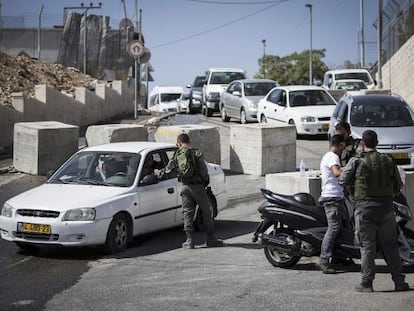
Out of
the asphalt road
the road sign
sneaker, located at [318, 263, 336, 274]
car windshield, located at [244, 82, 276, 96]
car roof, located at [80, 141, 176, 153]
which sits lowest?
the asphalt road

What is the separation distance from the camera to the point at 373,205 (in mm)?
7312

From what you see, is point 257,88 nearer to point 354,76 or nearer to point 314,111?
point 314,111

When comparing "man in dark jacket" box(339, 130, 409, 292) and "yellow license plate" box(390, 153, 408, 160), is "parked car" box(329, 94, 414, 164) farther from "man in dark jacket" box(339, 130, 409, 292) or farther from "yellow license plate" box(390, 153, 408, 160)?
"man in dark jacket" box(339, 130, 409, 292)

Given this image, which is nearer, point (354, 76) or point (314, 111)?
point (314, 111)

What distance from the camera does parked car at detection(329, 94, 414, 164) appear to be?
15.4m

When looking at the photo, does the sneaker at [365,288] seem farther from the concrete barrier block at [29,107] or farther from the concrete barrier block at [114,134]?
the concrete barrier block at [29,107]

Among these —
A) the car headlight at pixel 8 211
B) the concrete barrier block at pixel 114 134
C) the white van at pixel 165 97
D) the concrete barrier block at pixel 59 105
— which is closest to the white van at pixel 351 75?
the white van at pixel 165 97

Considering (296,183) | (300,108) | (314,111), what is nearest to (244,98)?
(300,108)

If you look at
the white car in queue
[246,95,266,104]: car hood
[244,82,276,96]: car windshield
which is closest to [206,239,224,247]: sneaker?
the white car in queue

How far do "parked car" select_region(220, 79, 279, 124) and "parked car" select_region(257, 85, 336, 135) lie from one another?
183cm

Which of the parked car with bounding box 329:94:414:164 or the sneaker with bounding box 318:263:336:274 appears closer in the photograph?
the sneaker with bounding box 318:263:336:274

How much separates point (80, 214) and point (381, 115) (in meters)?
9.28

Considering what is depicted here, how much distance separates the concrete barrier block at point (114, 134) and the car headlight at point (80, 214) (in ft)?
21.7

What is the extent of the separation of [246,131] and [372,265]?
898cm
